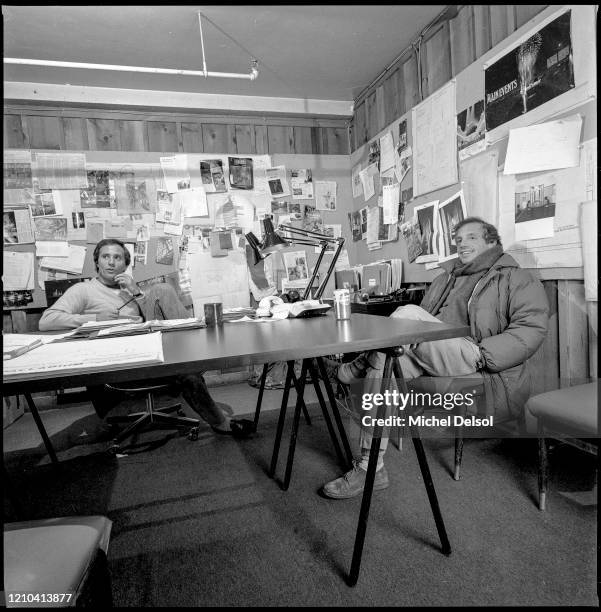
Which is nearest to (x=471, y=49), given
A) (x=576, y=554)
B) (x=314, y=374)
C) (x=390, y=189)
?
(x=390, y=189)

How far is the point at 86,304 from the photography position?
8.93 ft

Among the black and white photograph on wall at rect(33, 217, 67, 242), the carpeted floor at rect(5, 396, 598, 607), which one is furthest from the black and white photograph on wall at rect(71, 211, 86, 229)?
the carpeted floor at rect(5, 396, 598, 607)

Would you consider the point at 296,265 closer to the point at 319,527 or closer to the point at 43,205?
the point at 43,205

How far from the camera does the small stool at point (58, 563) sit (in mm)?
610

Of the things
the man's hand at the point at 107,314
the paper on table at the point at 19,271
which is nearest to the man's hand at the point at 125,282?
the man's hand at the point at 107,314

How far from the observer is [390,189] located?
309cm

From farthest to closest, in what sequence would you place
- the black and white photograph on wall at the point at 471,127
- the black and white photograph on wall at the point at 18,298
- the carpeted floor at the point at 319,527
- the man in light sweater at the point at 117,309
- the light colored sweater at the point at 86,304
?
the black and white photograph on wall at the point at 18,298, the light colored sweater at the point at 86,304, the man in light sweater at the point at 117,309, the black and white photograph on wall at the point at 471,127, the carpeted floor at the point at 319,527

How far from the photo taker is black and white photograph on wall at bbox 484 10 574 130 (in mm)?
1734

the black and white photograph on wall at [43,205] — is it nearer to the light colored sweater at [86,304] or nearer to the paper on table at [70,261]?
the paper on table at [70,261]

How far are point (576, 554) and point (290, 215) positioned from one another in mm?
3060

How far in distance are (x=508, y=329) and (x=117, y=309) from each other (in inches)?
91.6

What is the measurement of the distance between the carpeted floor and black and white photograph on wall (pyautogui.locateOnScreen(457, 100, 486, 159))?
160 cm

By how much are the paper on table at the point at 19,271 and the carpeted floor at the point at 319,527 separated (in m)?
1.54

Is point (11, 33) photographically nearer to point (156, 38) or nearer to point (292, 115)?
point (156, 38)
